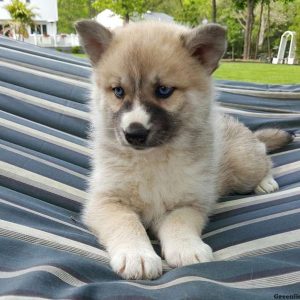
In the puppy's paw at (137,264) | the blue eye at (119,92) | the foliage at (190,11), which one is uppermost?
the foliage at (190,11)

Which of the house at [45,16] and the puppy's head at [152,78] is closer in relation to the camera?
the puppy's head at [152,78]

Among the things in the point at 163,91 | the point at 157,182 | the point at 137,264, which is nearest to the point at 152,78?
the point at 163,91

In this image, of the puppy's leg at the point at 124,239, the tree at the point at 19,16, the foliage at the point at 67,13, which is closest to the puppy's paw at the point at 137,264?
the puppy's leg at the point at 124,239

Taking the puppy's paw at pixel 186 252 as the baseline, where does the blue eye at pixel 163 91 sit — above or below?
above

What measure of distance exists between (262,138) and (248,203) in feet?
3.25

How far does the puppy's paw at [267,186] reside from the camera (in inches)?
97.0

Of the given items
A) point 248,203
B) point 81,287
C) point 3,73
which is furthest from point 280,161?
point 3,73

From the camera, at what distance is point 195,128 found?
6.86 ft

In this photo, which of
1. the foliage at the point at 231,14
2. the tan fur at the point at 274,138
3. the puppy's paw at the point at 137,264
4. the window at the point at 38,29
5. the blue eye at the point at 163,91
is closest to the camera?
the puppy's paw at the point at 137,264

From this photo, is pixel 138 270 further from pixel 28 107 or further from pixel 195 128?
pixel 28 107

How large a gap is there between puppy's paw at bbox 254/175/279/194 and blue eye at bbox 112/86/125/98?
1016 mm

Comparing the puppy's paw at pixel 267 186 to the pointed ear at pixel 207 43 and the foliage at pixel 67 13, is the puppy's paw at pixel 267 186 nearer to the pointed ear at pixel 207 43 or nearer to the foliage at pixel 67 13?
the pointed ear at pixel 207 43

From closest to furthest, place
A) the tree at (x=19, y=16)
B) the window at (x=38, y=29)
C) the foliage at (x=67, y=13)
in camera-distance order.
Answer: the tree at (x=19, y=16) < the window at (x=38, y=29) < the foliage at (x=67, y=13)

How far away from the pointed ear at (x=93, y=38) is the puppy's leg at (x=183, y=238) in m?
0.87
